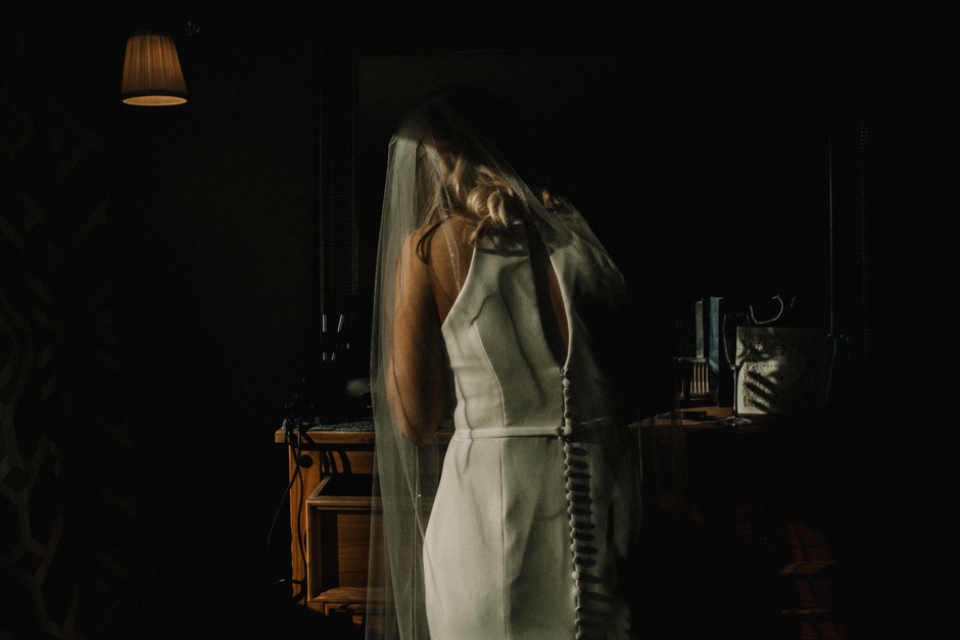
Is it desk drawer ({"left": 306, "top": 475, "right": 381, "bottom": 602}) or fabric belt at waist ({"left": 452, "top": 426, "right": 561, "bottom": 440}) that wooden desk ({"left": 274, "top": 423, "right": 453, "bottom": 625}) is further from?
fabric belt at waist ({"left": 452, "top": 426, "right": 561, "bottom": 440})

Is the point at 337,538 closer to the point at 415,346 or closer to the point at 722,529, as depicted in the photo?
the point at 415,346

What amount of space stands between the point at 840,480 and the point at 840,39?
3.70 feet

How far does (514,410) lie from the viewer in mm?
1009

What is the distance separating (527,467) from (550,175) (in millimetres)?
901

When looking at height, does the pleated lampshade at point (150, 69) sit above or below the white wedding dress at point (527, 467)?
above

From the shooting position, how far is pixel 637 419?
1.24 m

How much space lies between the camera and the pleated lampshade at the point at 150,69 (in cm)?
169

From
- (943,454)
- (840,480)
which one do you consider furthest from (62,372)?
(943,454)

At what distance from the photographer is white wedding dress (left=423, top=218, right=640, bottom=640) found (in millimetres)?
1000

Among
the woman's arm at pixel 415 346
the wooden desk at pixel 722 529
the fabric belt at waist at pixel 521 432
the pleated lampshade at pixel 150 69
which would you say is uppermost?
the pleated lampshade at pixel 150 69

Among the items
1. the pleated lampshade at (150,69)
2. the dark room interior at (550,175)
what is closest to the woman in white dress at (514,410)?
the dark room interior at (550,175)

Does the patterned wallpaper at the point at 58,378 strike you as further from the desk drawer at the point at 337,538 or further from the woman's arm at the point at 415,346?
the woman's arm at the point at 415,346

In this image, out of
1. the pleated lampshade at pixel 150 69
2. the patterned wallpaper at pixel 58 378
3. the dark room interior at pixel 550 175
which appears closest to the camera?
the patterned wallpaper at pixel 58 378

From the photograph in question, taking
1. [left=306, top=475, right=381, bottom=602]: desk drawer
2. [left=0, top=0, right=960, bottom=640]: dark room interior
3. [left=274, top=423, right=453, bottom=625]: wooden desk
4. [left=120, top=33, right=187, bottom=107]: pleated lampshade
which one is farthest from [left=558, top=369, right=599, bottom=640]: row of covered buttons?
[left=120, top=33, right=187, bottom=107]: pleated lampshade
